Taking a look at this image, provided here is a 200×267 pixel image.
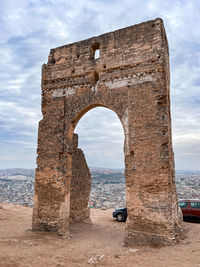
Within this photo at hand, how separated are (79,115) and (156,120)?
3.31 m

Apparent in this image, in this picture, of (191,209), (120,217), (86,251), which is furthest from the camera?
(120,217)

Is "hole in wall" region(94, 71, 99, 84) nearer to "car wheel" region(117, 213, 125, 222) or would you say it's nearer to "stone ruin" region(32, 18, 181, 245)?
"stone ruin" region(32, 18, 181, 245)

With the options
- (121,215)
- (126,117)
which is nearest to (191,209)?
(121,215)

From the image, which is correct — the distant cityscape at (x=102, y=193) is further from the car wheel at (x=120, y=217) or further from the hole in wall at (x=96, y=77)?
the hole in wall at (x=96, y=77)

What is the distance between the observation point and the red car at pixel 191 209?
449 inches

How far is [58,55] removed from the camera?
10.4 meters

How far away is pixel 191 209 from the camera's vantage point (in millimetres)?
11633

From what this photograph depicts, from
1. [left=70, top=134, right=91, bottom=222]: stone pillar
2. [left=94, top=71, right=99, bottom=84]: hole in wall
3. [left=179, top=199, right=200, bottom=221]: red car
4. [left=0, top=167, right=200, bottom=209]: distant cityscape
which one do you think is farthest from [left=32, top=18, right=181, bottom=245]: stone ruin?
[left=0, top=167, right=200, bottom=209]: distant cityscape

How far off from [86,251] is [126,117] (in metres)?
4.75

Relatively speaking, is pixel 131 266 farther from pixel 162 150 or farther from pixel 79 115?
pixel 79 115

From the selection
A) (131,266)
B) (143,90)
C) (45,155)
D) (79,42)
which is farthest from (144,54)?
(131,266)

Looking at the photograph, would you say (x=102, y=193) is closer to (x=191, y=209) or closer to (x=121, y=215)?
(x=121, y=215)

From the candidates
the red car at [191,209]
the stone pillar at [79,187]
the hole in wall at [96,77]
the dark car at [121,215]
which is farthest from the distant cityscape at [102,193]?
the hole in wall at [96,77]

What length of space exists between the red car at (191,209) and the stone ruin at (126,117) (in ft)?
12.0
